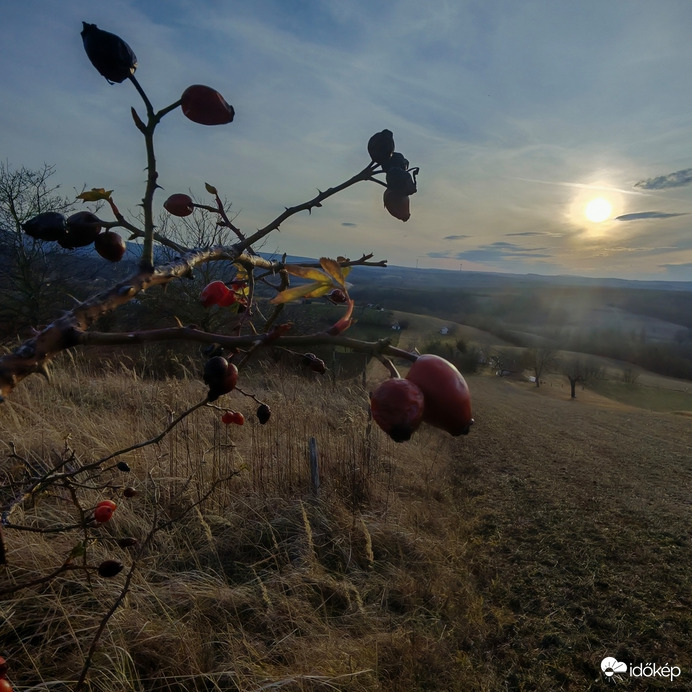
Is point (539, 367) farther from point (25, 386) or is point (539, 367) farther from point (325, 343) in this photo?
point (325, 343)

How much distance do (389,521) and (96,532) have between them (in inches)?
90.6

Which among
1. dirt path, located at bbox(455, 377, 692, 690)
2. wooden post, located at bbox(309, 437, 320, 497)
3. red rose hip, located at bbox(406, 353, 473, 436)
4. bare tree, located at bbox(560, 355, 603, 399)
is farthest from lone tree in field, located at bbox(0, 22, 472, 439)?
bare tree, located at bbox(560, 355, 603, 399)

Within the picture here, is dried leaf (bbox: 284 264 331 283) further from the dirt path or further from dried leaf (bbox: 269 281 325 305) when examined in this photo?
the dirt path

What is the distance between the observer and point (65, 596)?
91.5 inches

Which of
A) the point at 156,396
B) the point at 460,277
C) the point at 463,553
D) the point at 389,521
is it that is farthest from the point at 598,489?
the point at 460,277

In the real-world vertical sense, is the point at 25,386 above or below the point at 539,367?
above

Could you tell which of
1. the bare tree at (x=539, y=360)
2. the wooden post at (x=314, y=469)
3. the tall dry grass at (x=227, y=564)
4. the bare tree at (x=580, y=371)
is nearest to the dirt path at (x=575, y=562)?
the tall dry grass at (x=227, y=564)

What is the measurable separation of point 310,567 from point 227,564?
22.0 inches

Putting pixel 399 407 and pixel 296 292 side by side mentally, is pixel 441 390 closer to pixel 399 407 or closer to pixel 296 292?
pixel 399 407

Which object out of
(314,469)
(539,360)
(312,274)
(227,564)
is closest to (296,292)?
(312,274)

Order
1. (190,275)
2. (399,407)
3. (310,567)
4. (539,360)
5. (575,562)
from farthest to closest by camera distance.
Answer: (539,360) < (575,562) < (310,567) < (190,275) < (399,407)

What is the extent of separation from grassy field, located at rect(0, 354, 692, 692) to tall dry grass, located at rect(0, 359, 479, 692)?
1 cm

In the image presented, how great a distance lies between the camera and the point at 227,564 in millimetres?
3199

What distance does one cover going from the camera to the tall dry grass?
2.17 meters
